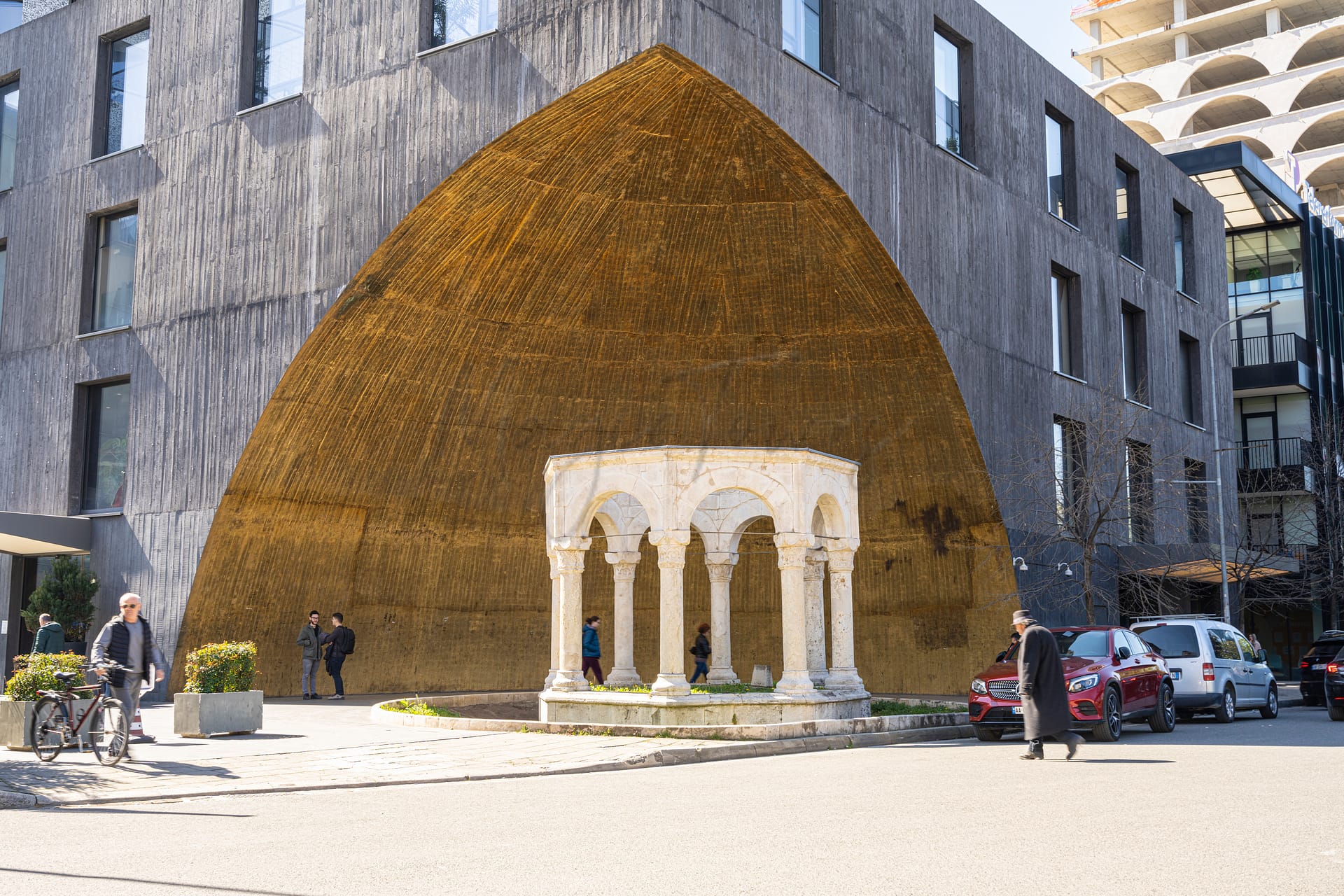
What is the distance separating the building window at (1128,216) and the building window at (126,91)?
23.6 metres

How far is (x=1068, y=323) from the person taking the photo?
3036cm

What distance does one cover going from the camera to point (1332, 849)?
25.8 ft

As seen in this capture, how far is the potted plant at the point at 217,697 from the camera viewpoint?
16.5 metres

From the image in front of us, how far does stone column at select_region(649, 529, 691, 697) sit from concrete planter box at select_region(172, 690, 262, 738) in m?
5.32

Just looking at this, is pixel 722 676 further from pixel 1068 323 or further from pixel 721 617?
pixel 1068 323

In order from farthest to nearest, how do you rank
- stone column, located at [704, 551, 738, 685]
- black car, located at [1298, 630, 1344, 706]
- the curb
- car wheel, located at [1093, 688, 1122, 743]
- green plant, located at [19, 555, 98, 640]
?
black car, located at [1298, 630, 1344, 706] → green plant, located at [19, 555, 98, 640] → stone column, located at [704, 551, 738, 685] → car wheel, located at [1093, 688, 1122, 743] → the curb

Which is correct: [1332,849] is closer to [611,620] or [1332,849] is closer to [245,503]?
[245,503]

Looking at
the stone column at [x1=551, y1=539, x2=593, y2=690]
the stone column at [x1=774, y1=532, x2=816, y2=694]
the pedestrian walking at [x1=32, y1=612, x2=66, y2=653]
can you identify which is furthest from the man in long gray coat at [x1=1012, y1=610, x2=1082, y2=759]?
the pedestrian walking at [x1=32, y1=612, x2=66, y2=653]

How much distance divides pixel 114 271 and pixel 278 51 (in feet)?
19.4

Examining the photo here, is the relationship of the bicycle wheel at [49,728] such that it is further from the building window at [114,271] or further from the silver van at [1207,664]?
the silver van at [1207,664]

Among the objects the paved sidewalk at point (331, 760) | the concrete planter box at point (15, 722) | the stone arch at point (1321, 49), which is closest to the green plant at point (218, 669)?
the paved sidewalk at point (331, 760)

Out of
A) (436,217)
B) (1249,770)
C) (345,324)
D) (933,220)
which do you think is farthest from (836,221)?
(1249,770)

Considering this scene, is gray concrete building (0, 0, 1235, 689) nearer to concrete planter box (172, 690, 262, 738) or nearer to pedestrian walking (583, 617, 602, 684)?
pedestrian walking (583, 617, 602, 684)

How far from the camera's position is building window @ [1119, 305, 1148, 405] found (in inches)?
1293
